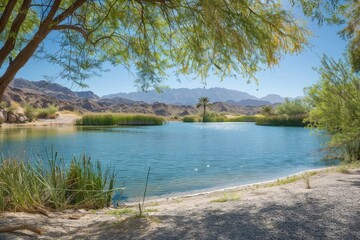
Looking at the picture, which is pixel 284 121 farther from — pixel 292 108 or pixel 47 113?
pixel 47 113

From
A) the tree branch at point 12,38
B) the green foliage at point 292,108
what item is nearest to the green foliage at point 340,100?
the tree branch at point 12,38

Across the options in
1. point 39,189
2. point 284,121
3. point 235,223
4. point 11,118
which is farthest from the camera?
point 284,121

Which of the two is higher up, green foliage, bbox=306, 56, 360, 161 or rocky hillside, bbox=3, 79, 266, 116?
rocky hillside, bbox=3, 79, 266, 116

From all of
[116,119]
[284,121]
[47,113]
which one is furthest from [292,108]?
[47,113]

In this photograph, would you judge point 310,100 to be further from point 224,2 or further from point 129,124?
point 129,124

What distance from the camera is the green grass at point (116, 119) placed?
137ft

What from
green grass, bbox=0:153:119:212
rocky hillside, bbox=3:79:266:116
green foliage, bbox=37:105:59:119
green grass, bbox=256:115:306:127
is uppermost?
rocky hillside, bbox=3:79:266:116

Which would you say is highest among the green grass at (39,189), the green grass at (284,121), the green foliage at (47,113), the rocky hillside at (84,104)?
the rocky hillside at (84,104)

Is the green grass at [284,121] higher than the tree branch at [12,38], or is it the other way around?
the tree branch at [12,38]

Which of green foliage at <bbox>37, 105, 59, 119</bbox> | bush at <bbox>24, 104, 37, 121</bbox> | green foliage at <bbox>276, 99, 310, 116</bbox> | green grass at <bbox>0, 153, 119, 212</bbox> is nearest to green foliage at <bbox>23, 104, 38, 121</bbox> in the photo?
bush at <bbox>24, 104, 37, 121</bbox>

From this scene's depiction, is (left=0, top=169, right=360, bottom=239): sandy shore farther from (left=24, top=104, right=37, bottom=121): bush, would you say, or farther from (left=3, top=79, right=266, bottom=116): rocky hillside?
(left=24, top=104, right=37, bottom=121): bush

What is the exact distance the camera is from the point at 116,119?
140 feet

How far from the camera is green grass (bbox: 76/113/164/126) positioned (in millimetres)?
41812

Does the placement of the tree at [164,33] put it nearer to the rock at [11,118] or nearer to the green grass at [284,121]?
the rock at [11,118]
